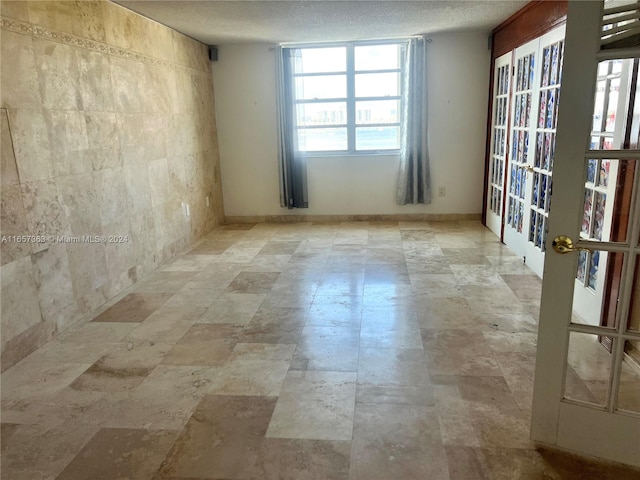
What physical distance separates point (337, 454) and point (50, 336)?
2192mm

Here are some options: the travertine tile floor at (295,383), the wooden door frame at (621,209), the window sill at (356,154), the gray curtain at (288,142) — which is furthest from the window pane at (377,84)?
the wooden door frame at (621,209)

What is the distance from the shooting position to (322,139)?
6.22 metres

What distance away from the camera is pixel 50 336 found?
3041mm

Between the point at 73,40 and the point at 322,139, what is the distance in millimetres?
3468

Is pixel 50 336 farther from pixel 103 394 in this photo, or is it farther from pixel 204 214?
pixel 204 214

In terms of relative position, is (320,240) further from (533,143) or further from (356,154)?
(533,143)

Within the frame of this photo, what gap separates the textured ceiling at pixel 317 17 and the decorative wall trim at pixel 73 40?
1.22 feet

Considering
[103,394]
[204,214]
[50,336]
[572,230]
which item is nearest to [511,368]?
[572,230]

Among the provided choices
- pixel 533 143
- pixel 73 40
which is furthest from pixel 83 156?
pixel 533 143

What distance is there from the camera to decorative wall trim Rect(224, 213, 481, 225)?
619 cm

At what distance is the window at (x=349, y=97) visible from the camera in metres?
5.88

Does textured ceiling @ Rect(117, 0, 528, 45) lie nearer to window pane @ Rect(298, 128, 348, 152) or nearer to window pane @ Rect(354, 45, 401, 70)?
window pane @ Rect(354, 45, 401, 70)

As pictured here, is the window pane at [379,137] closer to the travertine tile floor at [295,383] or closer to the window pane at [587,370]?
the travertine tile floor at [295,383]

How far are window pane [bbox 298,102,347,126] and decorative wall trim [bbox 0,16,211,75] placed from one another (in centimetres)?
191
